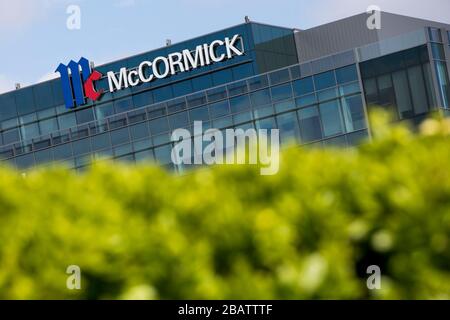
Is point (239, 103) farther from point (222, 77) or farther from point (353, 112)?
point (222, 77)

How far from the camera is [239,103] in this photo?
143ft

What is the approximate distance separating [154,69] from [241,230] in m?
47.7

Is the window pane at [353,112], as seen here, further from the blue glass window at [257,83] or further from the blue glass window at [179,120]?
the blue glass window at [179,120]

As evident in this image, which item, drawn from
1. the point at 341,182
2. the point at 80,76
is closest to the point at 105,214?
the point at 341,182

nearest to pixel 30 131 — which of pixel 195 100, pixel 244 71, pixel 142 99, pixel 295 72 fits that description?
pixel 142 99

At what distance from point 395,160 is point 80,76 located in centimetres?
4145

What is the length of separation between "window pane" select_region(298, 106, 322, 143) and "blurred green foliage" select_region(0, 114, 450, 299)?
33.8 metres

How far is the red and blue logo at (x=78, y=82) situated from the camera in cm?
4469

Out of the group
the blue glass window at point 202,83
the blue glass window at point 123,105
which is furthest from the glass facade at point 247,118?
the blue glass window at point 202,83

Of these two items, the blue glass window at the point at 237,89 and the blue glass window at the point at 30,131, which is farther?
the blue glass window at the point at 30,131

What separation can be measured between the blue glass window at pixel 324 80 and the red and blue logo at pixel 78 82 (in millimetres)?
9029

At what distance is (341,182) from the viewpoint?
720cm

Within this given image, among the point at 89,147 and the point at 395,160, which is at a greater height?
the point at 89,147

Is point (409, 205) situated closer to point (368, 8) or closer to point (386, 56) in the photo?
point (386, 56)
